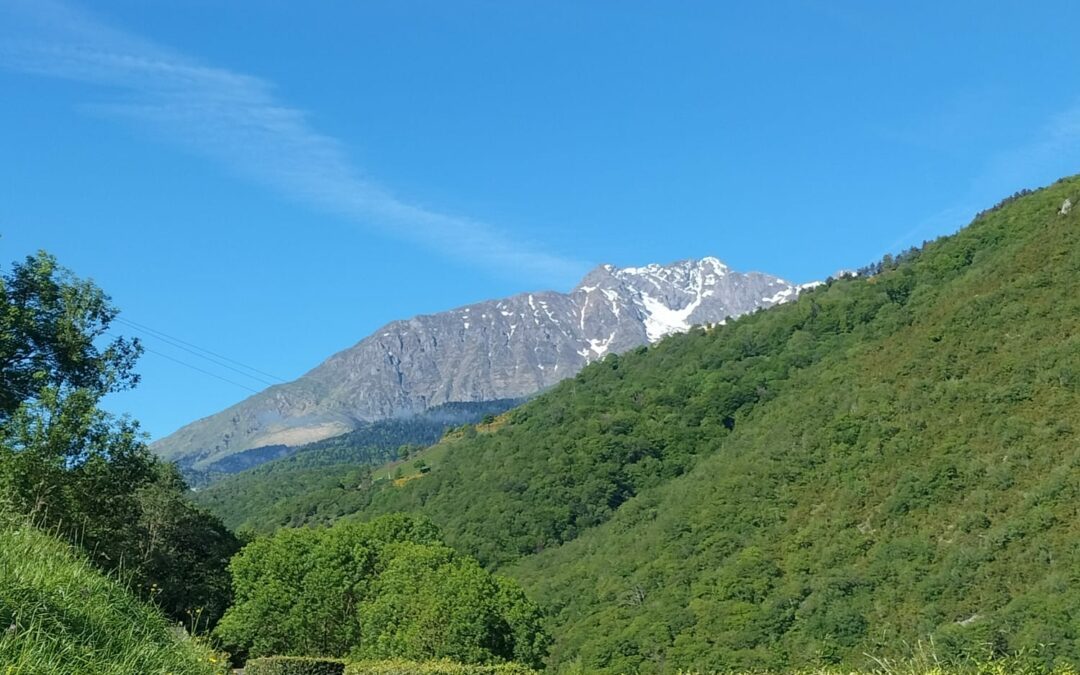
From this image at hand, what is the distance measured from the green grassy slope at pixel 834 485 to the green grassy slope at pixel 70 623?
40.7 m

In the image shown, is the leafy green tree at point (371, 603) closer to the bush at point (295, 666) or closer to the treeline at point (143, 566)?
the treeline at point (143, 566)

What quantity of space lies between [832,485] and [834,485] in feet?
0.93

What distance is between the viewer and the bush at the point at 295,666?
26.2 m

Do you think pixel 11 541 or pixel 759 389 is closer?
pixel 11 541

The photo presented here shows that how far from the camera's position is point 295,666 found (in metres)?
26.2

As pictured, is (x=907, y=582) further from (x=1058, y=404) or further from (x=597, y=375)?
(x=597, y=375)

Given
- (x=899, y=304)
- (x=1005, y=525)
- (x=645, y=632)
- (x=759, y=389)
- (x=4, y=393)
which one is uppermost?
(x=899, y=304)

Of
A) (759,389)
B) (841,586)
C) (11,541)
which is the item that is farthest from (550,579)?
(11,541)

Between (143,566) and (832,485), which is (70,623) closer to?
(143,566)

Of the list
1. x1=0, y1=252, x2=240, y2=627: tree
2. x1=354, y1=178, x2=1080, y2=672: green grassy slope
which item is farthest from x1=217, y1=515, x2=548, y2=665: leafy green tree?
x1=354, y1=178, x2=1080, y2=672: green grassy slope

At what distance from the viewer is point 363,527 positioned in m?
51.1

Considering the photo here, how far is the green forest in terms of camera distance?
2661 cm

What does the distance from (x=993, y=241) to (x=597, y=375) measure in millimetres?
77856

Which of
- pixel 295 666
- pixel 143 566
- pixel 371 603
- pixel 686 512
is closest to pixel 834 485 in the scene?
pixel 686 512
